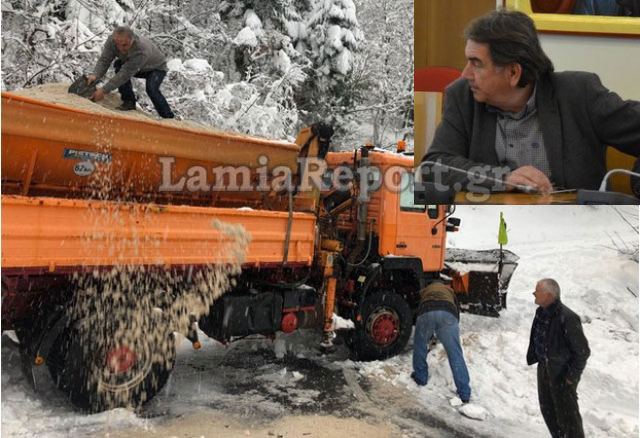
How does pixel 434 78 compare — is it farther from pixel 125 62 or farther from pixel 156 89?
pixel 156 89

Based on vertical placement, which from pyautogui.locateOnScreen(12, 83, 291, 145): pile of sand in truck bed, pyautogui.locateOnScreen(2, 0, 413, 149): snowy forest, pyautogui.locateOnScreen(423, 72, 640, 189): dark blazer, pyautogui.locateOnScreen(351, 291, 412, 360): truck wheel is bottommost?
pyautogui.locateOnScreen(351, 291, 412, 360): truck wheel

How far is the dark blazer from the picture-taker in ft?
2.01

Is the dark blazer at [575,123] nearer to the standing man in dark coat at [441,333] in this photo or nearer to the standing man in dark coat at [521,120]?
the standing man in dark coat at [521,120]

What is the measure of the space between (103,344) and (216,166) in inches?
40.6

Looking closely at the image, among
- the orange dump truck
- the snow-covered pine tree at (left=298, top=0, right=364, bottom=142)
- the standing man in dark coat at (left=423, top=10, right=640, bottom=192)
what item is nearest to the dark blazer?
the standing man in dark coat at (left=423, top=10, right=640, bottom=192)

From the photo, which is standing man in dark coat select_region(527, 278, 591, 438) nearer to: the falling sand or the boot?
the falling sand

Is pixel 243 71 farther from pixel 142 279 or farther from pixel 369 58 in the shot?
pixel 142 279

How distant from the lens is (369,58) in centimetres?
328

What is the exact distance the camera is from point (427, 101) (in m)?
0.73

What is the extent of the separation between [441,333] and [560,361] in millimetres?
1246

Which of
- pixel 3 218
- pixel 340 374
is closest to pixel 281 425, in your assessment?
pixel 340 374

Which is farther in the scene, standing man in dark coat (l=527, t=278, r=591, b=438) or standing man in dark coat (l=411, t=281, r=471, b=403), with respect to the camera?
standing man in dark coat (l=411, t=281, r=471, b=403)

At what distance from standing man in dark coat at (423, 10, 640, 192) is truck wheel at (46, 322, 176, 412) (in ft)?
6.96

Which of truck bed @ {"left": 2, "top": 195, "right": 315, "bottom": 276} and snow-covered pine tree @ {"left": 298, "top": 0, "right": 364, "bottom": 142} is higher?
snow-covered pine tree @ {"left": 298, "top": 0, "right": 364, "bottom": 142}
